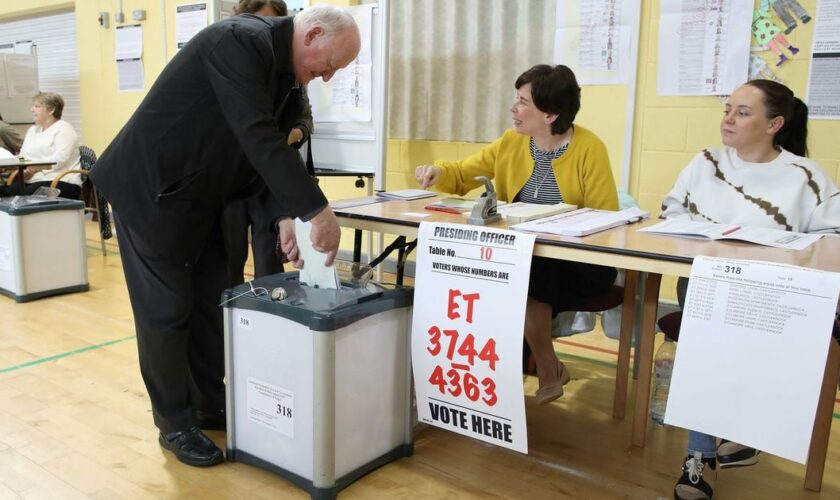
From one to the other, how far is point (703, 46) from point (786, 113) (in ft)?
3.78

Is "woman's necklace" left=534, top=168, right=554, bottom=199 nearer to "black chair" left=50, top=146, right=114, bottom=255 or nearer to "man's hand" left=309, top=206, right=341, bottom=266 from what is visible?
"man's hand" left=309, top=206, right=341, bottom=266

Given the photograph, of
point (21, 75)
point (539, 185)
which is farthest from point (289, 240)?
point (21, 75)

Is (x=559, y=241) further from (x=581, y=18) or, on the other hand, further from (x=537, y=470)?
(x=581, y=18)

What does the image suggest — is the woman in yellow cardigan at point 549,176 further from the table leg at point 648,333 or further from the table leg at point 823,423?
the table leg at point 823,423

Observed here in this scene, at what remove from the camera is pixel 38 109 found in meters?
5.02

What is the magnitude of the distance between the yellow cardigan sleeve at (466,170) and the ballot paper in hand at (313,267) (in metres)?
0.75

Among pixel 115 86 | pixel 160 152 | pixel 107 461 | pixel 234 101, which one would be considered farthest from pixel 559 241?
Result: pixel 115 86

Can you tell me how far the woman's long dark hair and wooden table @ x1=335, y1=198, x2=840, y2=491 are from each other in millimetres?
434

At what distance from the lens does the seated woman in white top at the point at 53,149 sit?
16.0ft

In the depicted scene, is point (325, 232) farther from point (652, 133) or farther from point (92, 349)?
point (652, 133)

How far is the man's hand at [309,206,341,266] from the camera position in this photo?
1651 millimetres

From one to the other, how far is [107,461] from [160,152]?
2.90ft

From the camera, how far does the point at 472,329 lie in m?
1.79

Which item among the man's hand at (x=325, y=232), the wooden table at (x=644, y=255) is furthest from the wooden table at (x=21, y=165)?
the man's hand at (x=325, y=232)
